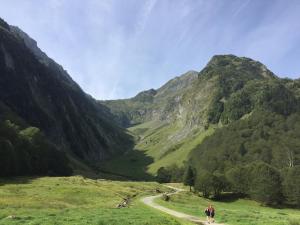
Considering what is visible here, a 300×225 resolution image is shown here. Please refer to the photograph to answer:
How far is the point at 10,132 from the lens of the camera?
484 ft

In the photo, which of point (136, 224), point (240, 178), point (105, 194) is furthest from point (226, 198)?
point (136, 224)

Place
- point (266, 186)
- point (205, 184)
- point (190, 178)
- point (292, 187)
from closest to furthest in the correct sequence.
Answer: point (266, 186)
point (292, 187)
point (205, 184)
point (190, 178)

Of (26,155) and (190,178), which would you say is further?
(190,178)

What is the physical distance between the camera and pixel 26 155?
→ 148625 mm

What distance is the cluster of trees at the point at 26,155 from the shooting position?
433 ft

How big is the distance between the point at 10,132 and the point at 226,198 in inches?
3282

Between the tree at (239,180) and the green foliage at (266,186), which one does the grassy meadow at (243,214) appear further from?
the tree at (239,180)

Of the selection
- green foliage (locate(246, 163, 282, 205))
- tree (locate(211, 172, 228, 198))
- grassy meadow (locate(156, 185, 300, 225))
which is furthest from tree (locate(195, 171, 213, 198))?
green foliage (locate(246, 163, 282, 205))

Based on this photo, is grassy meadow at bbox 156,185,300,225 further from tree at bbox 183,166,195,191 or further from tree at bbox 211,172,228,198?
tree at bbox 183,166,195,191

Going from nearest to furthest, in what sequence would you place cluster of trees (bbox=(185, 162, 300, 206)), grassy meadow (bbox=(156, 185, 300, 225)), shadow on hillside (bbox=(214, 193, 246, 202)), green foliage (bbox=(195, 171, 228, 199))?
grassy meadow (bbox=(156, 185, 300, 225)) < cluster of trees (bbox=(185, 162, 300, 206)) < shadow on hillside (bbox=(214, 193, 246, 202)) < green foliage (bbox=(195, 171, 228, 199))

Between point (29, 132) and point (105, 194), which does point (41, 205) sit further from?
point (29, 132)

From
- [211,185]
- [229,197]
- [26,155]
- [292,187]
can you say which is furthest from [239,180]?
[26,155]

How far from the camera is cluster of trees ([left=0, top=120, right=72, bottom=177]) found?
132025 mm

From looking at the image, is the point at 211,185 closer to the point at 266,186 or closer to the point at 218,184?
the point at 218,184
